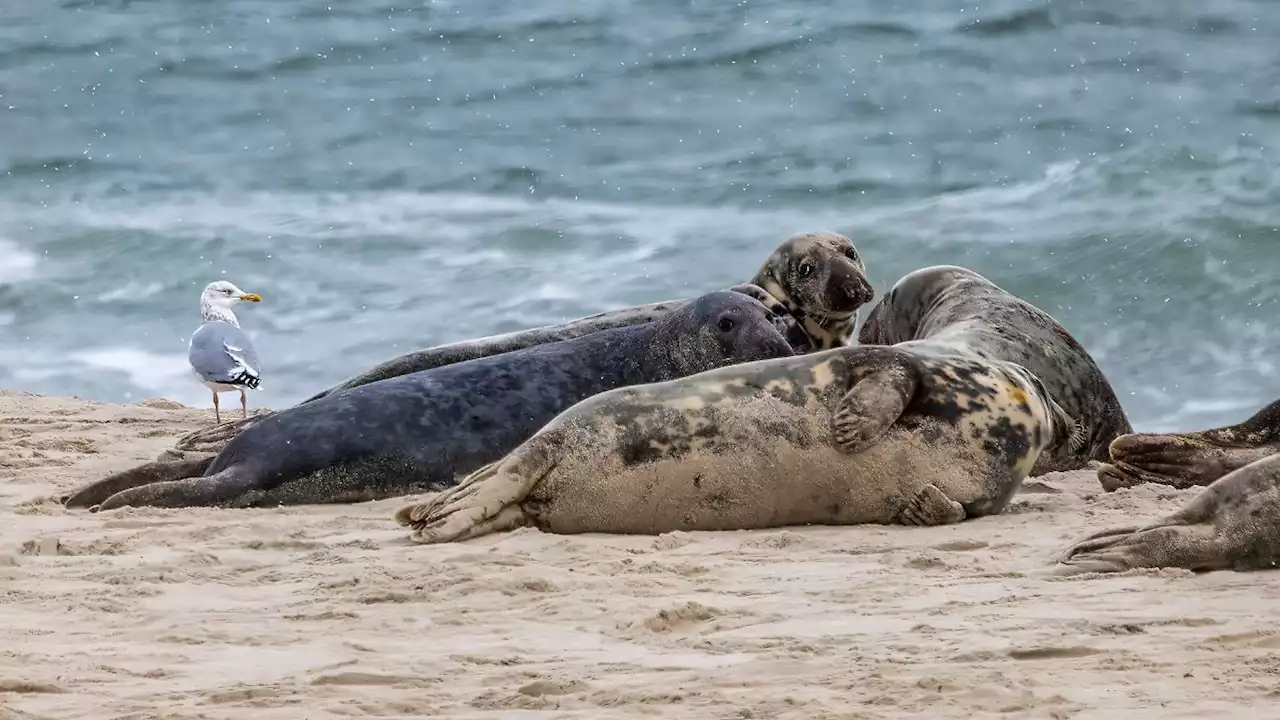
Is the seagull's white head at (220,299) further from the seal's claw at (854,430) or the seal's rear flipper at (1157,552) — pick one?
the seal's rear flipper at (1157,552)

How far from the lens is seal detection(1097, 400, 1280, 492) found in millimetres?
5027

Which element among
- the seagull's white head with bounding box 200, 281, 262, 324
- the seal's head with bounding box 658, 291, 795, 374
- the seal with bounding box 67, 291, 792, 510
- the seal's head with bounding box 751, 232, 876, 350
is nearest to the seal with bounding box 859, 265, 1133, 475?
the seal's head with bounding box 751, 232, 876, 350

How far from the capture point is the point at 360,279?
12969mm

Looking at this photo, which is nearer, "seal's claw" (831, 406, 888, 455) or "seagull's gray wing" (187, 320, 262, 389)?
"seal's claw" (831, 406, 888, 455)

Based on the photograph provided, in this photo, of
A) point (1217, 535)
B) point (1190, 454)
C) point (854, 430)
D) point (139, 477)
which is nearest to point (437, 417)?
point (139, 477)

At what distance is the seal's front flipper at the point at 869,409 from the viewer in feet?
15.4

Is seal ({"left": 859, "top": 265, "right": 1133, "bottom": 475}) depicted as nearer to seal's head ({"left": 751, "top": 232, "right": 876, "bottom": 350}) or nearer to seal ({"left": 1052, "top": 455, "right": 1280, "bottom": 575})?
seal's head ({"left": 751, "top": 232, "right": 876, "bottom": 350})

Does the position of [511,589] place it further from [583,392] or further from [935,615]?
[583,392]

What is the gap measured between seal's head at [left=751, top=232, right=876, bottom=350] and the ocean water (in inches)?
128

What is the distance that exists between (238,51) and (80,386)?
281 inches

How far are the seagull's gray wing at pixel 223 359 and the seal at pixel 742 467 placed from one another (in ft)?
8.60

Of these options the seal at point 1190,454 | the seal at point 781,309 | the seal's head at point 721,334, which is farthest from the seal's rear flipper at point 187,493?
the seal at point 1190,454

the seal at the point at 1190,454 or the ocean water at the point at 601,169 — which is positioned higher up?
the ocean water at the point at 601,169

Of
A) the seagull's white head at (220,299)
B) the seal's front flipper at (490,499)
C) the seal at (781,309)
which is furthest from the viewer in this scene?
the seagull's white head at (220,299)
